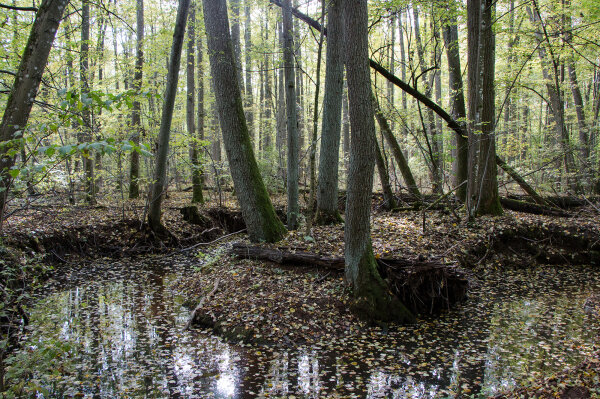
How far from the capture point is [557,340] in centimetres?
526

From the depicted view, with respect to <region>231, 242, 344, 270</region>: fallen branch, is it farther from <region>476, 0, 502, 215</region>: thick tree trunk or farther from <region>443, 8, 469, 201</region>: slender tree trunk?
<region>443, 8, 469, 201</region>: slender tree trunk

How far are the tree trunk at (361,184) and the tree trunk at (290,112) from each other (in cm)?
340

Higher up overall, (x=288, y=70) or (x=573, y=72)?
(x=573, y=72)

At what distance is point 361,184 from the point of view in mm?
5688

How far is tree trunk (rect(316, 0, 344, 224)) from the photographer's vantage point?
8.78m

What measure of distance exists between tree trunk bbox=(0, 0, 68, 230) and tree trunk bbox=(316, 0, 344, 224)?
6.20m

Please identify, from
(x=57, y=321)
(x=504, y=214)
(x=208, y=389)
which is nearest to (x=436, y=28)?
(x=504, y=214)

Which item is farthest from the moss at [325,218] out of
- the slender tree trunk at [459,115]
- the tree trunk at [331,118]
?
the slender tree trunk at [459,115]

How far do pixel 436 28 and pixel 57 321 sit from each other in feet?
37.3

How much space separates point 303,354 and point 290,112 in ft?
18.8

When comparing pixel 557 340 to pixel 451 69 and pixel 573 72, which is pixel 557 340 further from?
pixel 573 72

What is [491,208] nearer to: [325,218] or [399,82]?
[399,82]

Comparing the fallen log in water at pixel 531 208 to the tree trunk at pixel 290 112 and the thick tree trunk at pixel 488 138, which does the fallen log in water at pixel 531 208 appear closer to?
the thick tree trunk at pixel 488 138

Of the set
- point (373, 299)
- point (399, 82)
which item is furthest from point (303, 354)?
point (399, 82)
